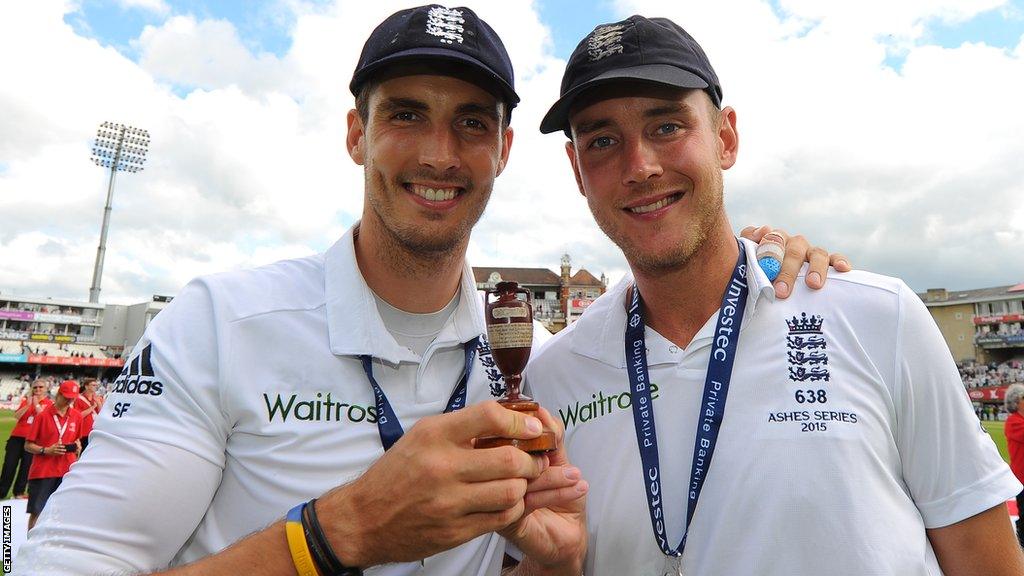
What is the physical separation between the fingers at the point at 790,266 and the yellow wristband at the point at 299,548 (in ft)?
6.81

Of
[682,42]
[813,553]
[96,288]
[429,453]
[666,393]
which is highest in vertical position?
[96,288]

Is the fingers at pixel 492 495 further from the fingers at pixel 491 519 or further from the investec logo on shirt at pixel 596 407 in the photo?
the investec logo on shirt at pixel 596 407

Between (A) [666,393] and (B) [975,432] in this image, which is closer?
(B) [975,432]

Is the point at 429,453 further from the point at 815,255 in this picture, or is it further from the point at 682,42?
the point at 682,42

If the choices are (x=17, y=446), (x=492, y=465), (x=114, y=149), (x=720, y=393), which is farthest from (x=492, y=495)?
(x=114, y=149)

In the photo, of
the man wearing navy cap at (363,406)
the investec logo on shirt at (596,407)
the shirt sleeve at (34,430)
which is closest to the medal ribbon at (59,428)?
the shirt sleeve at (34,430)

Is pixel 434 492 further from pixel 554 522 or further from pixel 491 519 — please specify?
pixel 554 522

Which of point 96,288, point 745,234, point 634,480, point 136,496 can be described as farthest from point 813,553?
point 96,288

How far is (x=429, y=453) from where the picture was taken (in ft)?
5.67

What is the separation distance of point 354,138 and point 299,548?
205cm

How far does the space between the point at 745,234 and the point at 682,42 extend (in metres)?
1.06

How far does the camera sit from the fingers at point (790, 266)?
8.72 ft

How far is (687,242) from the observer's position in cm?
275

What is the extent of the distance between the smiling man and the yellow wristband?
47.6 inches
